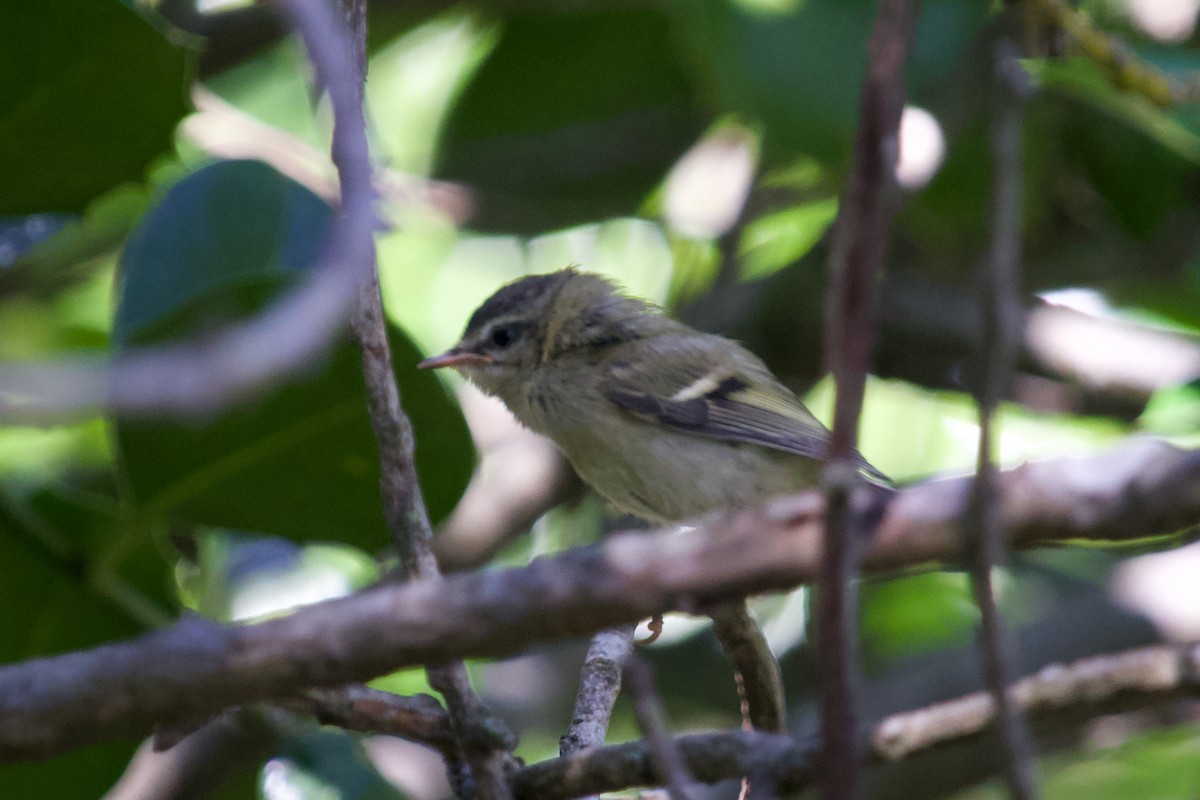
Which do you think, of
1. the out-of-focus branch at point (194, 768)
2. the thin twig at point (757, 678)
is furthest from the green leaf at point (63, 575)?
the thin twig at point (757, 678)

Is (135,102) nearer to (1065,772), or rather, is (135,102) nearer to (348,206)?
(348,206)

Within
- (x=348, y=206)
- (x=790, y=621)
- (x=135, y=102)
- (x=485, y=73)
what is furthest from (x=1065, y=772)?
(x=485, y=73)

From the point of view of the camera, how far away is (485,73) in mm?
4379

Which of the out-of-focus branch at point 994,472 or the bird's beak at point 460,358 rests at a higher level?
the bird's beak at point 460,358

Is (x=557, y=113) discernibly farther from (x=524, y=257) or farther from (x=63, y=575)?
(x=63, y=575)

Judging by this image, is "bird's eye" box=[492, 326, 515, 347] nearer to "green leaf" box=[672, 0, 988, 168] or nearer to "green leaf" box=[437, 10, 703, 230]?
"green leaf" box=[437, 10, 703, 230]

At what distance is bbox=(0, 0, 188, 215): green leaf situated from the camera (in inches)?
98.8

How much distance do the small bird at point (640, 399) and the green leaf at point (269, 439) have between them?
828 millimetres

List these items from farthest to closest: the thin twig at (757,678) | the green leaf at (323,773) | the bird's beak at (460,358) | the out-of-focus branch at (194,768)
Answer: the bird's beak at (460,358) → the out-of-focus branch at (194,768) → the green leaf at (323,773) → the thin twig at (757,678)

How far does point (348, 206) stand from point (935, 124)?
3.18 meters

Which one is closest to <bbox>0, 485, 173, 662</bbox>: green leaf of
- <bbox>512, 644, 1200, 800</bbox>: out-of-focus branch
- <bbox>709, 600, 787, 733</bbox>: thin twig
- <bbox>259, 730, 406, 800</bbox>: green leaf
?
<bbox>259, 730, 406, 800</bbox>: green leaf

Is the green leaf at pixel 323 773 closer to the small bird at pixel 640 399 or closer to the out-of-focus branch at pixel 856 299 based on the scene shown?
the small bird at pixel 640 399

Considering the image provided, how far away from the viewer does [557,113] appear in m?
4.41

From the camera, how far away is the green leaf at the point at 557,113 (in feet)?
14.3
